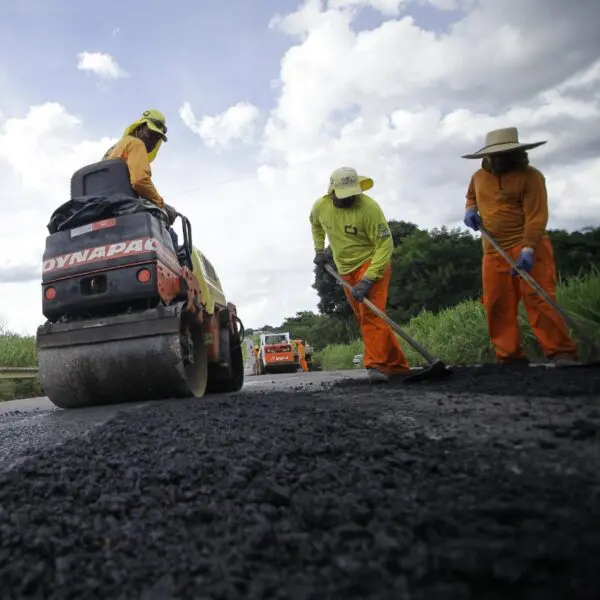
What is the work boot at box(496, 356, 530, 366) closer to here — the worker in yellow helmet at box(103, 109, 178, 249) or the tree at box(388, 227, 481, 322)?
the worker in yellow helmet at box(103, 109, 178, 249)

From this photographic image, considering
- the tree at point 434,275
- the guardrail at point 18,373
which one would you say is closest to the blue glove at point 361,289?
the guardrail at point 18,373

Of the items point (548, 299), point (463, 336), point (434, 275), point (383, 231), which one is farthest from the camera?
point (434, 275)

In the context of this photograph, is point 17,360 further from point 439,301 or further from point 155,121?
point 439,301

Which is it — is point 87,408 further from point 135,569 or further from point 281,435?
point 135,569

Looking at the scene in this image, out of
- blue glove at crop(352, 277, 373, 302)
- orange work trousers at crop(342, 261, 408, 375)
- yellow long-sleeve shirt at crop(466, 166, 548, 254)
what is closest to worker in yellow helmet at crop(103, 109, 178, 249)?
blue glove at crop(352, 277, 373, 302)

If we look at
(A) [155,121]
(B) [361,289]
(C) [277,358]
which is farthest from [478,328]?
(C) [277,358]

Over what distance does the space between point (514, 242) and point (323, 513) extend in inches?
157

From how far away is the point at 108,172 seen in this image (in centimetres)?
454

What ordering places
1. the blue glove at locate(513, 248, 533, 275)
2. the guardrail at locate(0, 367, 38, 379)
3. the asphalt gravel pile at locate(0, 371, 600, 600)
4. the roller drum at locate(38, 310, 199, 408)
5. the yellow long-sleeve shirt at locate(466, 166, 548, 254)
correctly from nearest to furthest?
the asphalt gravel pile at locate(0, 371, 600, 600), the roller drum at locate(38, 310, 199, 408), the blue glove at locate(513, 248, 533, 275), the yellow long-sleeve shirt at locate(466, 166, 548, 254), the guardrail at locate(0, 367, 38, 379)

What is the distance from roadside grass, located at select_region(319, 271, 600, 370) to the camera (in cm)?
509

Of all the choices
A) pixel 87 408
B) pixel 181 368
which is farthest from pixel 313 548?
pixel 87 408

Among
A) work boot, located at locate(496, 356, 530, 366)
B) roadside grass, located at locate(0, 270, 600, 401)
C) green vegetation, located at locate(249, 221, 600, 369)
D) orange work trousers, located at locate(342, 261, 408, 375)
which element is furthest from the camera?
green vegetation, located at locate(249, 221, 600, 369)

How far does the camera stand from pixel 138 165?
4488 millimetres

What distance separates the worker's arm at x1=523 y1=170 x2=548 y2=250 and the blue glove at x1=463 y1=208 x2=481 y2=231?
1.32 feet
